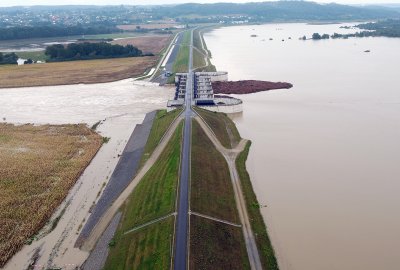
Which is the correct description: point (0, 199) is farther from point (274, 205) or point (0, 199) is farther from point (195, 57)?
point (195, 57)

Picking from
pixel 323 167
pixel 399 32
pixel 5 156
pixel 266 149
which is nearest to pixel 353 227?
pixel 323 167

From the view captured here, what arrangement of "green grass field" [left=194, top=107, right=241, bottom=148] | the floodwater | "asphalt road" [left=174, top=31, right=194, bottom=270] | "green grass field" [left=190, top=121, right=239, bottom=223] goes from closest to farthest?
"asphalt road" [left=174, top=31, right=194, bottom=270] < the floodwater < "green grass field" [left=190, top=121, right=239, bottom=223] < "green grass field" [left=194, top=107, right=241, bottom=148]

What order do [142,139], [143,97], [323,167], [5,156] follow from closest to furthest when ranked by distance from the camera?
[323,167] → [5,156] → [142,139] → [143,97]

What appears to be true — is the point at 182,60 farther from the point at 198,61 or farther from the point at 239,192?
the point at 239,192

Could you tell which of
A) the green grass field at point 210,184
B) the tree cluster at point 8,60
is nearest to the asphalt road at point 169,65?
the tree cluster at point 8,60

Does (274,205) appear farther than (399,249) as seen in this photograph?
Yes

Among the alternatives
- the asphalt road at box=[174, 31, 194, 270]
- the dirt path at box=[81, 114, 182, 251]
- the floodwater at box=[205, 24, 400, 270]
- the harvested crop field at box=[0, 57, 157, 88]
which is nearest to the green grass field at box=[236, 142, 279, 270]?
the floodwater at box=[205, 24, 400, 270]

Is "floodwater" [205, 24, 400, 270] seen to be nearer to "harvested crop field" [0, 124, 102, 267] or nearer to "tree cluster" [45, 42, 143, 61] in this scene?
"harvested crop field" [0, 124, 102, 267]
